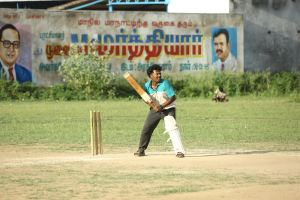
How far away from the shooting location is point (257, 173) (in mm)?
14141

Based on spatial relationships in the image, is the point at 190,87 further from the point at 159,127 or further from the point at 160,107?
the point at 160,107

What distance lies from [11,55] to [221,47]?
9.42m

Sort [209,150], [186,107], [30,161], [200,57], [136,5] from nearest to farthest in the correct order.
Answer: [30,161]
[209,150]
[186,107]
[200,57]
[136,5]

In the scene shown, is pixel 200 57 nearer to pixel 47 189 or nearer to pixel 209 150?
pixel 209 150

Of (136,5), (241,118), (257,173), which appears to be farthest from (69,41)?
(257,173)

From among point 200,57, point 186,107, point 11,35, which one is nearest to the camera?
point 186,107

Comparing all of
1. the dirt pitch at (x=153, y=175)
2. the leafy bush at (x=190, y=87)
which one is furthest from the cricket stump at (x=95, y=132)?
the leafy bush at (x=190, y=87)

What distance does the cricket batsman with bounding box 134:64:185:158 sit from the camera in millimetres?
16312

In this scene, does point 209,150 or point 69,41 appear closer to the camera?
point 209,150

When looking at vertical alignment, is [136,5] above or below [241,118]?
above

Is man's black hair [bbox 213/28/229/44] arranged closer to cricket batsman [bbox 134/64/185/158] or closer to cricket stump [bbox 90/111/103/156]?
cricket stump [bbox 90/111/103/156]

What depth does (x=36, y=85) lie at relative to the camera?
126 feet

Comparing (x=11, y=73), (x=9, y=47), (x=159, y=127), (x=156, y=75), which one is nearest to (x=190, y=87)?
(x=11, y=73)

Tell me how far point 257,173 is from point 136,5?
3407 centimetres
